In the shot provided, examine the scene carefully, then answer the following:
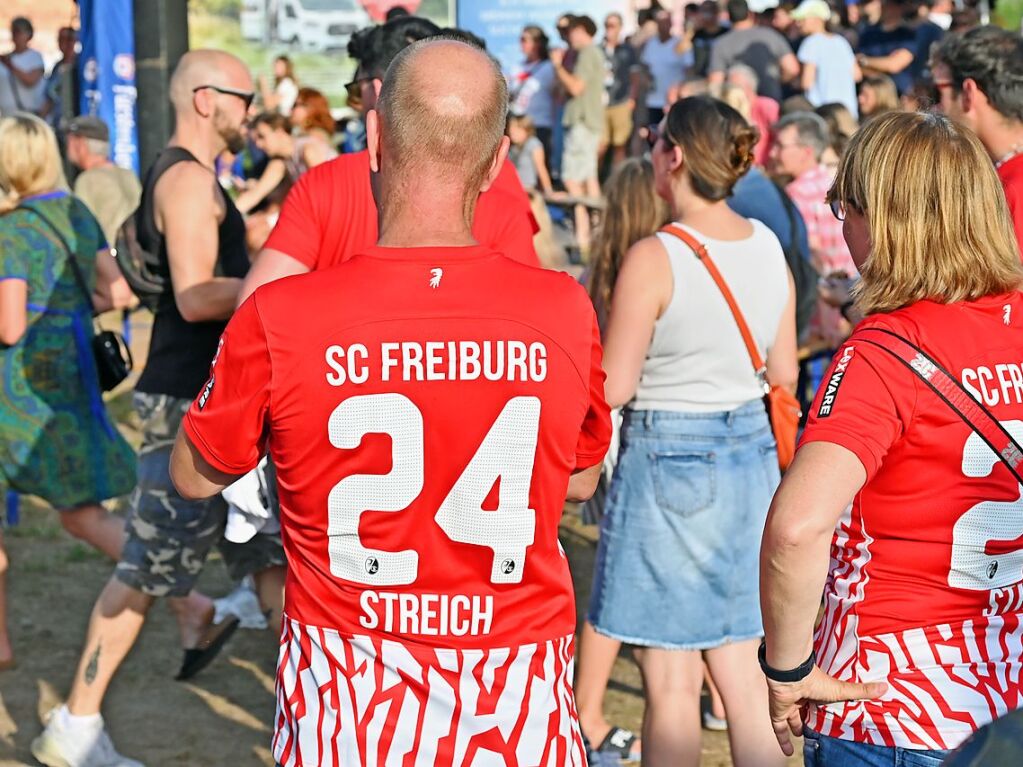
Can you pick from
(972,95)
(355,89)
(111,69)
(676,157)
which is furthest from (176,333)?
(111,69)

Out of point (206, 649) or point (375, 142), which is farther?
point (206, 649)

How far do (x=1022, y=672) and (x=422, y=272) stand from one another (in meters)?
1.25

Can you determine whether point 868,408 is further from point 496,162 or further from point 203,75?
point 203,75

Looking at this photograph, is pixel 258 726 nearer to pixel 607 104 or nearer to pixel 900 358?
pixel 900 358

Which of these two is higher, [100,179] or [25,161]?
[25,161]

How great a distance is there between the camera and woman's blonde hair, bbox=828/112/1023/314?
235 cm

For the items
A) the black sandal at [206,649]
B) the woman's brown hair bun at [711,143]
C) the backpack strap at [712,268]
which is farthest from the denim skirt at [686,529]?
the black sandal at [206,649]

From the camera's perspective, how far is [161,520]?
4.38 metres

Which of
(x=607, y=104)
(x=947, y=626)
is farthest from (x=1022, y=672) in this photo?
(x=607, y=104)

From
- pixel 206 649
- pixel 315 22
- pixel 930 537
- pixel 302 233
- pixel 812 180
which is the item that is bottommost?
pixel 206 649

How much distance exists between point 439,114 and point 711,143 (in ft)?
5.85

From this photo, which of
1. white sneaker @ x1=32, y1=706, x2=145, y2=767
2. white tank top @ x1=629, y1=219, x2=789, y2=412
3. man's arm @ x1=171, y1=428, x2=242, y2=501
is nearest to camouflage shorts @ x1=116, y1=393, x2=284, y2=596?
white sneaker @ x1=32, y1=706, x2=145, y2=767

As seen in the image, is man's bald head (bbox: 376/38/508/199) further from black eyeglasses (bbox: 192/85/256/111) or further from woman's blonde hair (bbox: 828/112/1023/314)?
black eyeglasses (bbox: 192/85/256/111)

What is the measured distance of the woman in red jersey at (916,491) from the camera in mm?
2297
